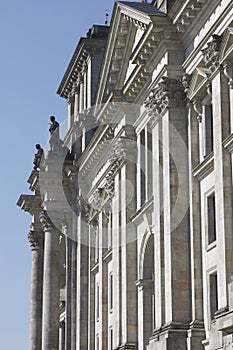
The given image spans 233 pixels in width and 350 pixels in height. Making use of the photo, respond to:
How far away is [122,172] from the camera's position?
55406 mm

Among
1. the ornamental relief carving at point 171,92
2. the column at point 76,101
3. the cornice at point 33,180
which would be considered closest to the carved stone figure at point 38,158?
the cornice at point 33,180

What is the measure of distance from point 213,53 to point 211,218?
695 cm

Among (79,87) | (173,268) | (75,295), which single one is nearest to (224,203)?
(173,268)

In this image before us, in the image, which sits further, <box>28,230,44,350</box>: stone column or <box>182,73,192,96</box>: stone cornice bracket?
<box>28,230,44,350</box>: stone column

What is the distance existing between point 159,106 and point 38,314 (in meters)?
38.4

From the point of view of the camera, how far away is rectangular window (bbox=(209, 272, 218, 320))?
4131 centimetres

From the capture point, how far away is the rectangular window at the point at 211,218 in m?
42.1

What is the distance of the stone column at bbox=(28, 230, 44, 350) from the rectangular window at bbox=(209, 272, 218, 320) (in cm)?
4068

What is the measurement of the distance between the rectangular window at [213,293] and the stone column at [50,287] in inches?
1294

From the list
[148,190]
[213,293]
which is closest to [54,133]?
[148,190]

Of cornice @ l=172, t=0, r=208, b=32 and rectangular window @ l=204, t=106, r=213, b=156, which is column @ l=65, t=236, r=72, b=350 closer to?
rectangular window @ l=204, t=106, r=213, b=156

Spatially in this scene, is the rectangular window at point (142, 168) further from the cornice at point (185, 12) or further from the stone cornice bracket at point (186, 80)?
the cornice at point (185, 12)

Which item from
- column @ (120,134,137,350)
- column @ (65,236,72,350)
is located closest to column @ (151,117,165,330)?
column @ (120,134,137,350)

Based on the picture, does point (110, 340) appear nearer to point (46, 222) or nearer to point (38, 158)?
point (46, 222)
